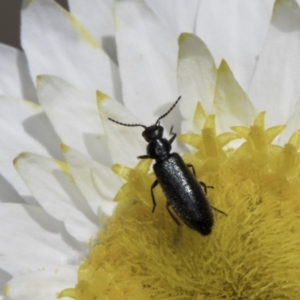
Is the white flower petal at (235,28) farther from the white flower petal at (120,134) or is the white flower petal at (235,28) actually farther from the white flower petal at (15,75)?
the white flower petal at (15,75)

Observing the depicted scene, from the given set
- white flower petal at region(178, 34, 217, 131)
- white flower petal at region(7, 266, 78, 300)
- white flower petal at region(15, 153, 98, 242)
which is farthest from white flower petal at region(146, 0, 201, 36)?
white flower petal at region(7, 266, 78, 300)

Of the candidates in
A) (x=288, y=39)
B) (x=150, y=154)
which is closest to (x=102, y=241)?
(x=150, y=154)

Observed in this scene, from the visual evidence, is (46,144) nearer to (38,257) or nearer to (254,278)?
(38,257)

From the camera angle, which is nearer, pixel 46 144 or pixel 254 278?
pixel 254 278

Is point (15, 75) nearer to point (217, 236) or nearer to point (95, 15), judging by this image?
point (95, 15)

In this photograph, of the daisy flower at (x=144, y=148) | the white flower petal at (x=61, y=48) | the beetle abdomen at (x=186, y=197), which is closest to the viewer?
the beetle abdomen at (x=186, y=197)

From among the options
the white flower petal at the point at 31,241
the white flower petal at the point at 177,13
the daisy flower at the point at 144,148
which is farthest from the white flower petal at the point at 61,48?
the white flower petal at the point at 31,241
